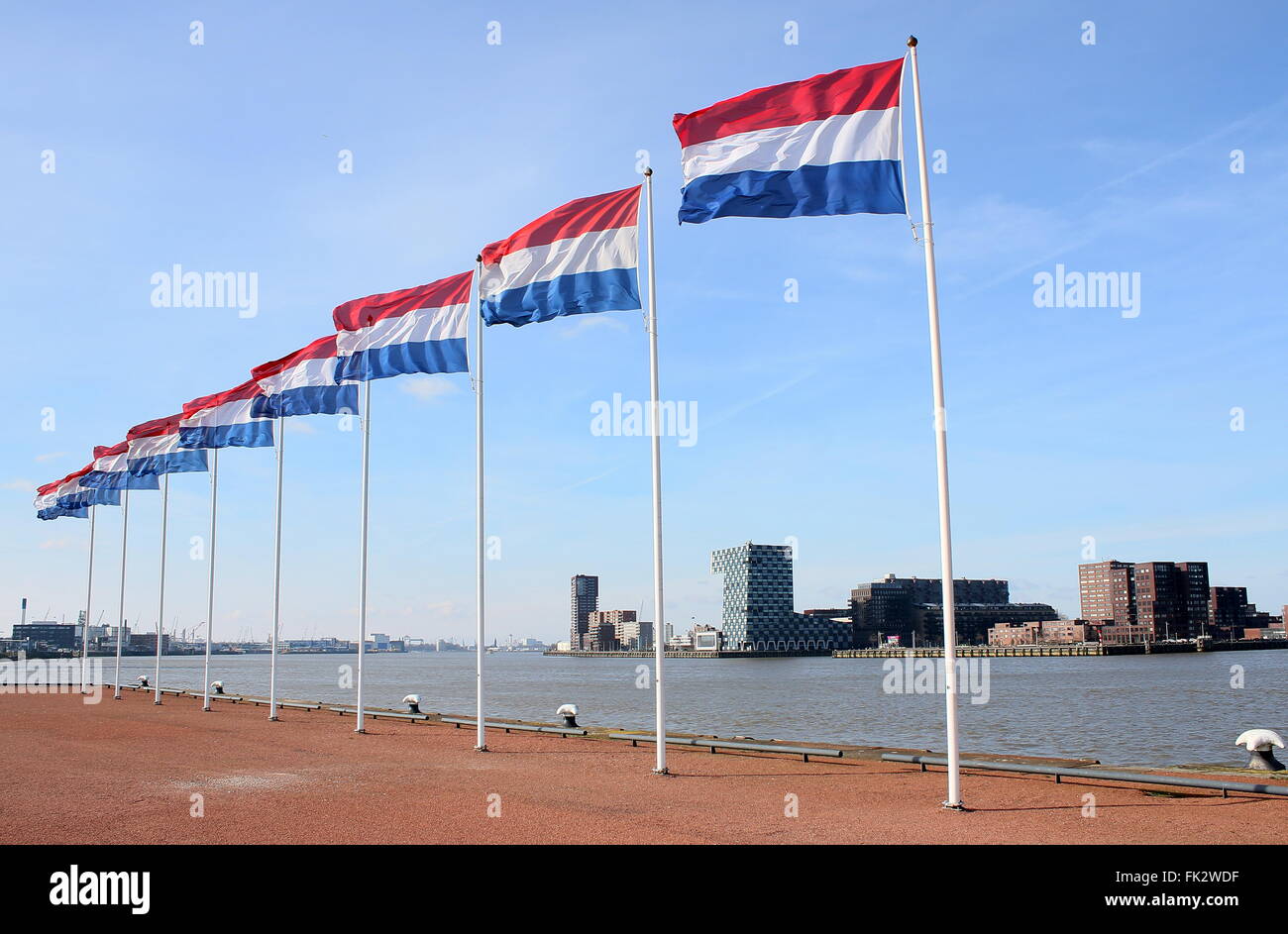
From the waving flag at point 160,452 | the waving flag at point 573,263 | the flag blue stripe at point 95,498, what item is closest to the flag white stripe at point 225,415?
the waving flag at point 160,452

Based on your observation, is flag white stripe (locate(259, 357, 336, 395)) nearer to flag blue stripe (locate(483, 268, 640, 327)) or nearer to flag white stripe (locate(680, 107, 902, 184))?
flag blue stripe (locate(483, 268, 640, 327))

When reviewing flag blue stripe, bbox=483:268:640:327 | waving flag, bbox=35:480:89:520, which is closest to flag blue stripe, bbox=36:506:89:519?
waving flag, bbox=35:480:89:520

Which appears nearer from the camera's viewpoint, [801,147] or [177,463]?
[801,147]

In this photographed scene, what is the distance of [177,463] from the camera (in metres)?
35.6

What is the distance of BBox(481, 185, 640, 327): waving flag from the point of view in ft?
59.2

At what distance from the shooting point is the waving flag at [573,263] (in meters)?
18.0

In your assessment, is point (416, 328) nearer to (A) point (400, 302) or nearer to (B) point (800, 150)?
(A) point (400, 302)

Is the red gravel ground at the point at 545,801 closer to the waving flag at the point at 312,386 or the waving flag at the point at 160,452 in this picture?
the waving flag at the point at 312,386

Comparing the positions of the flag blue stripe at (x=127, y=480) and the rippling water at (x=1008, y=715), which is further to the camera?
the flag blue stripe at (x=127, y=480)

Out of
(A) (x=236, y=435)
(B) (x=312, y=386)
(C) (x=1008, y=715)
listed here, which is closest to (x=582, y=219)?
(B) (x=312, y=386)

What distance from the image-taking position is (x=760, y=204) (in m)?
15.0

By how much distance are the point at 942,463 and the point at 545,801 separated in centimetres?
711

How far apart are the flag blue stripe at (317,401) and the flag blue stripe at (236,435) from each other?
11.0 feet
